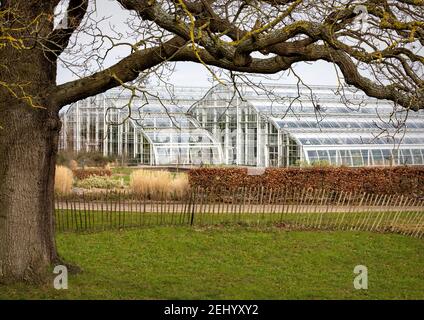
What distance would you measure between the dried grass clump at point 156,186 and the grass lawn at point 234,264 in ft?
17.0

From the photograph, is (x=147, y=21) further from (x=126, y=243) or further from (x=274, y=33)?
(x=126, y=243)

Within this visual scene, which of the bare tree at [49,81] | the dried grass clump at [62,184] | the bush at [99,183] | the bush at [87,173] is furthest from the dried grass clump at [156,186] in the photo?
the bare tree at [49,81]

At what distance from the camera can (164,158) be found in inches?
1405

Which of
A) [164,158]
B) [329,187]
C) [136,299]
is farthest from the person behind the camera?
[164,158]

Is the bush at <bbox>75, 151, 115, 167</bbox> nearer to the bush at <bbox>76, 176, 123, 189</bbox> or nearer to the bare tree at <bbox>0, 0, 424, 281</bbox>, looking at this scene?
the bush at <bbox>76, 176, 123, 189</bbox>

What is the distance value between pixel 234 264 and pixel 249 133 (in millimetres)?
23418

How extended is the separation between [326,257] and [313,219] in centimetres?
401

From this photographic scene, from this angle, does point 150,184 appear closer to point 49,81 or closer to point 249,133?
point 49,81

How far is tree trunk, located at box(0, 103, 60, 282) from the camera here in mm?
7984

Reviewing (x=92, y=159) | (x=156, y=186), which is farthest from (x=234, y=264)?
(x=92, y=159)

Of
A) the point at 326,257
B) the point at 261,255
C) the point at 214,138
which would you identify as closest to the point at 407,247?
the point at 326,257

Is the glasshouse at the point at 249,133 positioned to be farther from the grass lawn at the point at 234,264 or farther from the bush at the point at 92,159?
the grass lawn at the point at 234,264

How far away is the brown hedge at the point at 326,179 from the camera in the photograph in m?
20.1
